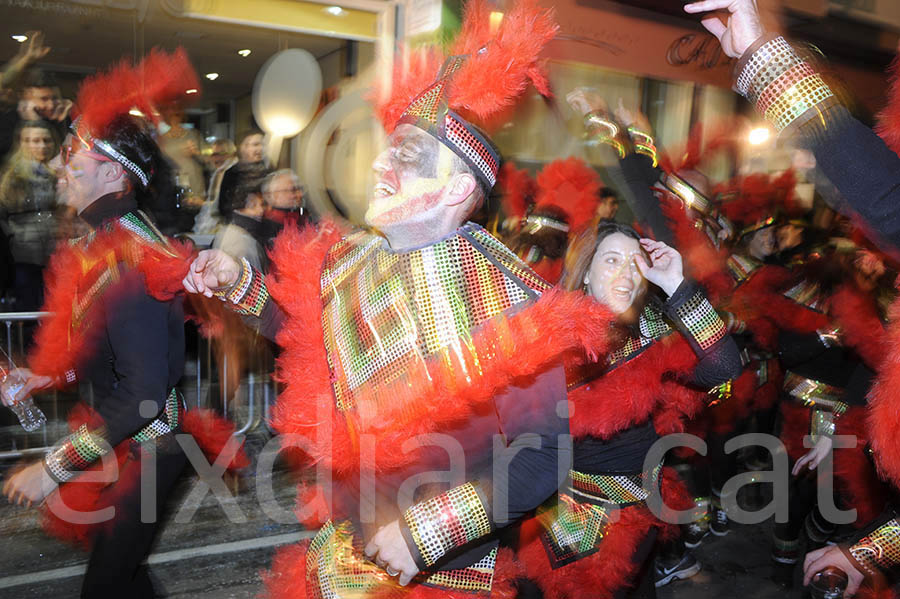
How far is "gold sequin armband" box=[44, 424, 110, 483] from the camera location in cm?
255

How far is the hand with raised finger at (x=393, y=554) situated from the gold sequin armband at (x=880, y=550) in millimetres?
1346

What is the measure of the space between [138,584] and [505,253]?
1972mm

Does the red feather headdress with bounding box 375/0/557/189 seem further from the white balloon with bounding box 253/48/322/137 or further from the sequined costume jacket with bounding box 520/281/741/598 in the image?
the white balloon with bounding box 253/48/322/137

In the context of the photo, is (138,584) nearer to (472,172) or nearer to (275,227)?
(472,172)

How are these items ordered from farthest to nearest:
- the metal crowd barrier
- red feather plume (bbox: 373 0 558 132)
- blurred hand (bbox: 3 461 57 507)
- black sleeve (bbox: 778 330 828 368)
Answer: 1. the metal crowd barrier
2. black sleeve (bbox: 778 330 828 368)
3. blurred hand (bbox: 3 461 57 507)
4. red feather plume (bbox: 373 0 558 132)

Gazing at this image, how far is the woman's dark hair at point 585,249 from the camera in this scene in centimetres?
314

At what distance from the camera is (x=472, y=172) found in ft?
6.90

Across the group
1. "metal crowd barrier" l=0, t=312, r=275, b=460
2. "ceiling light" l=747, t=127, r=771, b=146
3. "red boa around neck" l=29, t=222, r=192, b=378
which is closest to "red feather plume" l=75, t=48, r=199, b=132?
"red boa around neck" l=29, t=222, r=192, b=378

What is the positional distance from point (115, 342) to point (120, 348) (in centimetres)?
3

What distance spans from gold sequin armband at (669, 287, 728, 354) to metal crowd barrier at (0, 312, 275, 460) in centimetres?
378

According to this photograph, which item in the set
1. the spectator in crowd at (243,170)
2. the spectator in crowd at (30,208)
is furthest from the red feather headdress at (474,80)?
the spectator in crowd at (30,208)

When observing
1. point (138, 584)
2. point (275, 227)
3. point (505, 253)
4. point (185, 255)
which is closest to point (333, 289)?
point (505, 253)

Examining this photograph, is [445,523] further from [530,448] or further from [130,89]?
[130,89]

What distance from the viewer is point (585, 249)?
3.17 metres
